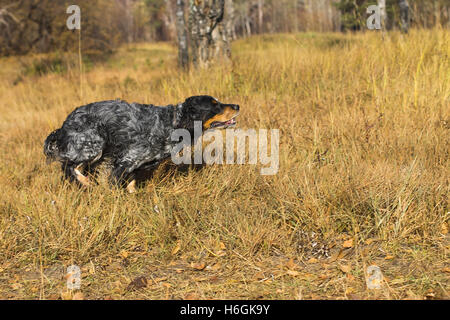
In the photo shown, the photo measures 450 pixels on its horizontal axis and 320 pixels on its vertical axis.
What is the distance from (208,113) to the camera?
4.52 metres

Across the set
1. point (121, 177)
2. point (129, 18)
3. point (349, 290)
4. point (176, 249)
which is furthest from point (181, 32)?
point (129, 18)

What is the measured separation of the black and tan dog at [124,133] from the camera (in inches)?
171

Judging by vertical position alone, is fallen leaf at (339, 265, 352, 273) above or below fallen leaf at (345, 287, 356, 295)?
above

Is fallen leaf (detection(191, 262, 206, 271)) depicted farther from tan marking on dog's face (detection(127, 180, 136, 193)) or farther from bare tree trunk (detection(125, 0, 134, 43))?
bare tree trunk (detection(125, 0, 134, 43))

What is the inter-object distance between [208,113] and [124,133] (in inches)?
35.1

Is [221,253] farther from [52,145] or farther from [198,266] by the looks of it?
[52,145]

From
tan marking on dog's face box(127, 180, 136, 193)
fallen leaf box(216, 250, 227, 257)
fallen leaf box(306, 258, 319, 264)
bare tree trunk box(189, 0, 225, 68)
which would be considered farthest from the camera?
bare tree trunk box(189, 0, 225, 68)

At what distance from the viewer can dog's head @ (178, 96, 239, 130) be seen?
4492mm

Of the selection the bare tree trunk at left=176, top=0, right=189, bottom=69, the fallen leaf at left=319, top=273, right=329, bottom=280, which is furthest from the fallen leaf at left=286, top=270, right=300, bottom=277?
the bare tree trunk at left=176, top=0, right=189, bottom=69

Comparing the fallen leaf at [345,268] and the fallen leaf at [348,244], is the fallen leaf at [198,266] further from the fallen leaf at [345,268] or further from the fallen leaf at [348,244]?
the fallen leaf at [348,244]

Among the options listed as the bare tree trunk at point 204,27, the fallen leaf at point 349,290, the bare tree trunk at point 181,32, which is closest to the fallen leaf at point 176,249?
the fallen leaf at point 349,290

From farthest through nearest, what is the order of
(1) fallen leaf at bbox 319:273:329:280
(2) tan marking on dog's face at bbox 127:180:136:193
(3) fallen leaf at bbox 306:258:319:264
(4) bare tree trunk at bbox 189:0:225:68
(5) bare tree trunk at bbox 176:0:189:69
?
(5) bare tree trunk at bbox 176:0:189:69 < (4) bare tree trunk at bbox 189:0:225:68 < (2) tan marking on dog's face at bbox 127:180:136:193 < (3) fallen leaf at bbox 306:258:319:264 < (1) fallen leaf at bbox 319:273:329:280

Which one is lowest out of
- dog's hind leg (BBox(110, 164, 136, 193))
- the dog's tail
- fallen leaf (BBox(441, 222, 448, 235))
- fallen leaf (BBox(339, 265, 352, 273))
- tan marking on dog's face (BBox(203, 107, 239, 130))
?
fallen leaf (BBox(339, 265, 352, 273))

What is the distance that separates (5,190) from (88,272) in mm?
1788
